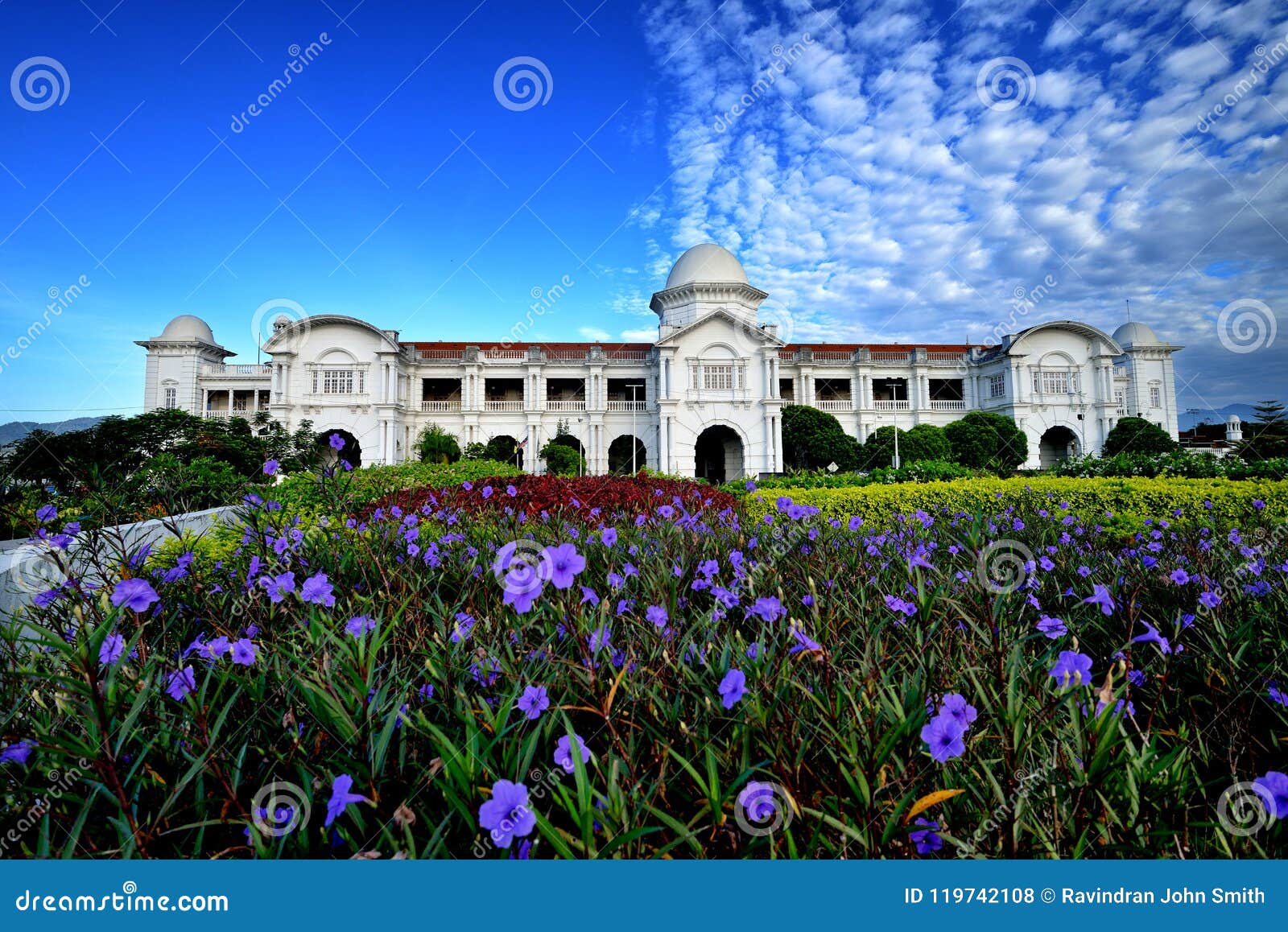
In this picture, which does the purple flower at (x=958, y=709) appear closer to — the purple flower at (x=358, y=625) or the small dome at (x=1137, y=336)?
the purple flower at (x=358, y=625)

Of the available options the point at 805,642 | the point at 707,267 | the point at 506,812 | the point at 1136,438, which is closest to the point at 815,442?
the point at 707,267

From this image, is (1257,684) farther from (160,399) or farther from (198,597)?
(160,399)

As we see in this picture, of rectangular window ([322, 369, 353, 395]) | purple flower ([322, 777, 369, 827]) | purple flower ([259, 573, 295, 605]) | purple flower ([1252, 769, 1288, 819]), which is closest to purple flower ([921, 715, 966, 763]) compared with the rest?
purple flower ([1252, 769, 1288, 819])

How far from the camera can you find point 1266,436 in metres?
19.1

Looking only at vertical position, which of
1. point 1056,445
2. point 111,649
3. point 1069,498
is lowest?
point 111,649

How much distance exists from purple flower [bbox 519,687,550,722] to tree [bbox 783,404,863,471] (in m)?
29.1

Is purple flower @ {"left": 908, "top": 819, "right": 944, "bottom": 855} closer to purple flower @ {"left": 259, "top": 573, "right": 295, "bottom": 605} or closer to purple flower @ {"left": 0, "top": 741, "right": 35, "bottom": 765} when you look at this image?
purple flower @ {"left": 0, "top": 741, "right": 35, "bottom": 765}

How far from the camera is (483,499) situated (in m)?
6.18

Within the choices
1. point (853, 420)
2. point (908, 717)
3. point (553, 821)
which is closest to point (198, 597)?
point (553, 821)

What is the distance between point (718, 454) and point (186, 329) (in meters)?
29.9

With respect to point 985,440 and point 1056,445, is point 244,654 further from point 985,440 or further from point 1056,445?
point 1056,445

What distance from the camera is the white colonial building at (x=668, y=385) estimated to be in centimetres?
2989

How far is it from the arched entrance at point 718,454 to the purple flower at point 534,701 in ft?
96.6

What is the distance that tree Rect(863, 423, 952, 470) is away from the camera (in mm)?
29078
